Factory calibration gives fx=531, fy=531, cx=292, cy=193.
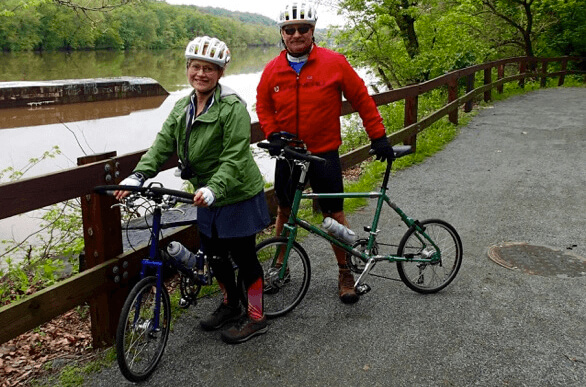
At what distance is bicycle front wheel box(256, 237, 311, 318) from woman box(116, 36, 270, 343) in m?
0.35

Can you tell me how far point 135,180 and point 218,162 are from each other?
1.66 ft

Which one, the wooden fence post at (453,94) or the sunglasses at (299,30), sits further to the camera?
the wooden fence post at (453,94)

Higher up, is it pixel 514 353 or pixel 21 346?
pixel 514 353

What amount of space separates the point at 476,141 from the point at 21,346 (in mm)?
8671

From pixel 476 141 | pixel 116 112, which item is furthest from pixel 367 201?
pixel 116 112

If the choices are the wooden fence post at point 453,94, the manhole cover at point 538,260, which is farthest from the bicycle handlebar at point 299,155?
the wooden fence post at point 453,94

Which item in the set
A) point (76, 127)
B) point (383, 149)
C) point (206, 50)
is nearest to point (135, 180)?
Result: point (206, 50)

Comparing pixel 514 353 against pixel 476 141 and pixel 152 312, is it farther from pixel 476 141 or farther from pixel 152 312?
pixel 476 141

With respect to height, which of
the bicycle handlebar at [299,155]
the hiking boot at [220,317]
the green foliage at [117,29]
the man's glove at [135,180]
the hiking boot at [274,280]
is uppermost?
the green foliage at [117,29]

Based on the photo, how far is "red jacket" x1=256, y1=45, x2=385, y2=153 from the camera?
3.71m

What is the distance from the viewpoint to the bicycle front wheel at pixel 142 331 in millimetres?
2867

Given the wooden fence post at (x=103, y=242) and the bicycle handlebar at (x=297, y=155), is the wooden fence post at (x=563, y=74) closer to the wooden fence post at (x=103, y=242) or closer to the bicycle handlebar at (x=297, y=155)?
the bicycle handlebar at (x=297, y=155)

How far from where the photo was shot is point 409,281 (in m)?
4.13

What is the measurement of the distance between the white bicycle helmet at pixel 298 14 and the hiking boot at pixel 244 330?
6.58 ft
